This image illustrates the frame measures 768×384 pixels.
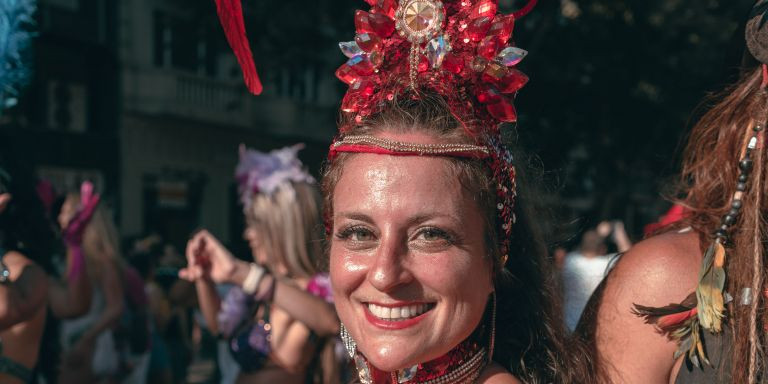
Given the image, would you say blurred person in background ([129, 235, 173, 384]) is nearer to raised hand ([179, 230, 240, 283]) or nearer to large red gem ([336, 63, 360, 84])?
raised hand ([179, 230, 240, 283])

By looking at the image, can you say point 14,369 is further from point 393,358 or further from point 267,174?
point 393,358

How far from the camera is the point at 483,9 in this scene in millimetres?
1977

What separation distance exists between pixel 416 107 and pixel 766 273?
33.9 inches

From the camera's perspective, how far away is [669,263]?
2.07 m

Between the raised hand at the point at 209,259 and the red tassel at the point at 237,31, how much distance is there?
1.76 metres

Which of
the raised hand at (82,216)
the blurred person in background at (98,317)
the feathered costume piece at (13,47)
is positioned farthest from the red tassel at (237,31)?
the blurred person in background at (98,317)

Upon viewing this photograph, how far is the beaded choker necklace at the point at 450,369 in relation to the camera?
1944mm

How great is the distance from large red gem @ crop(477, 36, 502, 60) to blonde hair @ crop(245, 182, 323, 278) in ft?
8.36

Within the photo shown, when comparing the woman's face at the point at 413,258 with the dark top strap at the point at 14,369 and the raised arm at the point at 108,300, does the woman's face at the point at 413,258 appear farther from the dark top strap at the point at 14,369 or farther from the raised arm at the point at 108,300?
the raised arm at the point at 108,300

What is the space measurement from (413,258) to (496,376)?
372mm

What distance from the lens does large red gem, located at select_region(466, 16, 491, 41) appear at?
1.94 metres

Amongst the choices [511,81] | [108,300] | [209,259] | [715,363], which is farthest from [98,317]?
[715,363]

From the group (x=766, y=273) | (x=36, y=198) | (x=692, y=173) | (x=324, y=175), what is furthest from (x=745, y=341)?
(x=36, y=198)

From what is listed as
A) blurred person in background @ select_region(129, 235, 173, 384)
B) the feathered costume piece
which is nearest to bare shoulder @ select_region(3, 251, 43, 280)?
the feathered costume piece
